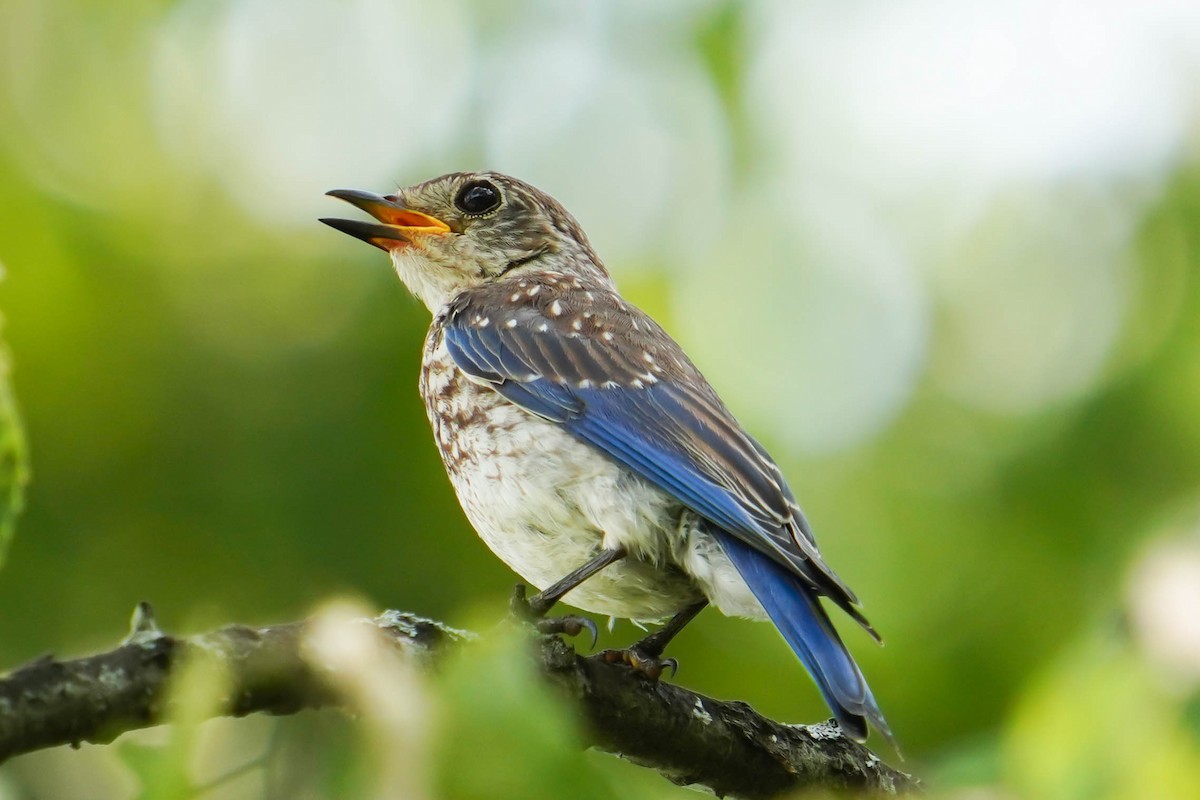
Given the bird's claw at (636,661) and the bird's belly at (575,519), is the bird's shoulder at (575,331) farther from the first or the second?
the bird's claw at (636,661)

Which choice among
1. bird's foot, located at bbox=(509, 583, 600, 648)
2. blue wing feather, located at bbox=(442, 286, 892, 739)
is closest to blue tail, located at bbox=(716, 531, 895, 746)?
blue wing feather, located at bbox=(442, 286, 892, 739)

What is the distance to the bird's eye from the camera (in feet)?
16.5

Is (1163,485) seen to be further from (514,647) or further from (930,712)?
(514,647)

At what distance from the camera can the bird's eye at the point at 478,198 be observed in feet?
16.5

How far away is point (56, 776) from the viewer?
8.16 ft

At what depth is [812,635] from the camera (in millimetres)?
3090

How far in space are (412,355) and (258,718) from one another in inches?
139

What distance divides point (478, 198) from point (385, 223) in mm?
373

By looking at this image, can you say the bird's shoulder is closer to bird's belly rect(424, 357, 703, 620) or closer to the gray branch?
bird's belly rect(424, 357, 703, 620)

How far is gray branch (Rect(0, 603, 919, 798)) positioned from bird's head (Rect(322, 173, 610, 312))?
2.27m

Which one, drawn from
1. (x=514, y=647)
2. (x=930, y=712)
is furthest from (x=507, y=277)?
(x=514, y=647)

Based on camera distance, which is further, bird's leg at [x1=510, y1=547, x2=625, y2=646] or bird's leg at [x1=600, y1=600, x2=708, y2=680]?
bird's leg at [x1=600, y1=600, x2=708, y2=680]

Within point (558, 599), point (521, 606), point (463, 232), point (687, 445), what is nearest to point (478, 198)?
point (463, 232)

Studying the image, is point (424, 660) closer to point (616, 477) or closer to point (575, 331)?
point (616, 477)
